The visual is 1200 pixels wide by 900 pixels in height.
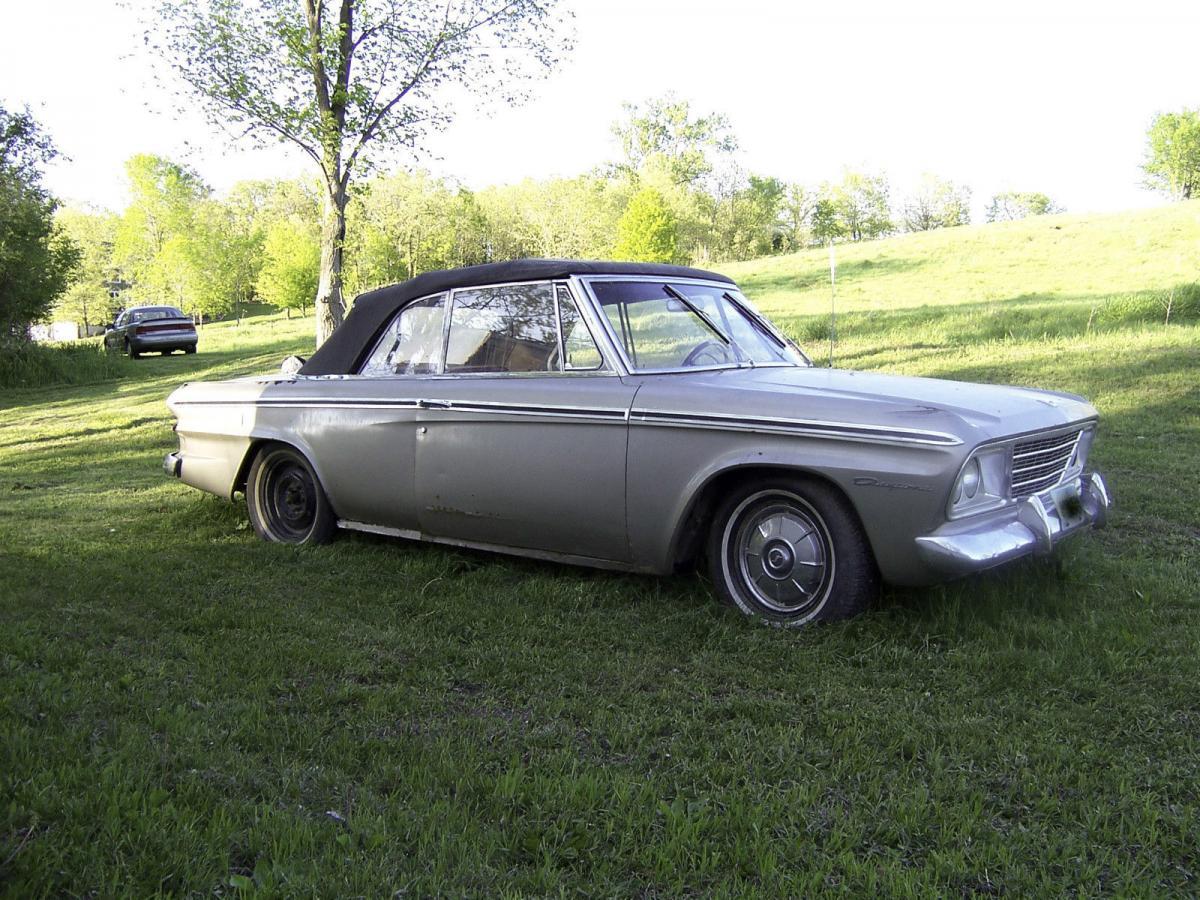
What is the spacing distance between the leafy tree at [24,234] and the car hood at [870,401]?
64.0 feet

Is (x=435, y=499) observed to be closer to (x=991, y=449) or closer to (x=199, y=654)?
(x=199, y=654)

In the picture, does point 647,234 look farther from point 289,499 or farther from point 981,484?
point 981,484

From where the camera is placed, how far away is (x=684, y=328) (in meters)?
5.08

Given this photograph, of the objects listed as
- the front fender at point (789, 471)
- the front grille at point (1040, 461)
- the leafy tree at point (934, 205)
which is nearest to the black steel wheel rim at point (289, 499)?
the front fender at point (789, 471)

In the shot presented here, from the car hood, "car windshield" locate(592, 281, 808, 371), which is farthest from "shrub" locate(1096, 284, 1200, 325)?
the car hood

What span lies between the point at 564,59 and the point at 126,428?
339 inches

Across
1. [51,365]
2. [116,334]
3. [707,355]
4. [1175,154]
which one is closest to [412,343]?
[707,355]

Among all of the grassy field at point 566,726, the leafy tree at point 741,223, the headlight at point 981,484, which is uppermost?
the leafy tree at point 741,223

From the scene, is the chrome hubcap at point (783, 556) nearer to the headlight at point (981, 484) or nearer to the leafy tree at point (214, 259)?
the headlight at point (981, 484)

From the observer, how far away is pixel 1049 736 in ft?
10.1

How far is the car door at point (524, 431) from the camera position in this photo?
4.55m

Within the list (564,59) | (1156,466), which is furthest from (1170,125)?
(1156,466)

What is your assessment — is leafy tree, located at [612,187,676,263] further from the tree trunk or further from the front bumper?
the front bumper

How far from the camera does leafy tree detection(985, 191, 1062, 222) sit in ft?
398
